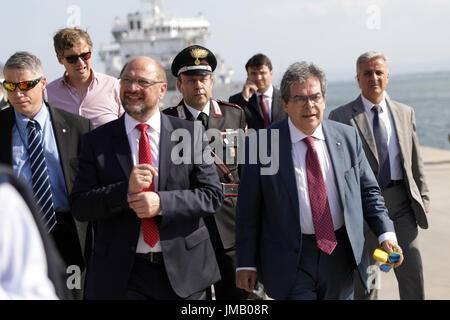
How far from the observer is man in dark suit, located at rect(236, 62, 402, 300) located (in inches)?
127

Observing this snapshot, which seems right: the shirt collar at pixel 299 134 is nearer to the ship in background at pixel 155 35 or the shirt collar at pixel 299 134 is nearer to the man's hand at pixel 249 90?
the man's hand at pixel 249 90

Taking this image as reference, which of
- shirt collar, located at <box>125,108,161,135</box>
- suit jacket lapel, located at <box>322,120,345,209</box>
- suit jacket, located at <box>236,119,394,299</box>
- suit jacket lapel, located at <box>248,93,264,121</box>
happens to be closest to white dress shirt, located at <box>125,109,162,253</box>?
shirt collar, located at <box>125,108,161,135</box>

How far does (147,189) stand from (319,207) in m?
1.01

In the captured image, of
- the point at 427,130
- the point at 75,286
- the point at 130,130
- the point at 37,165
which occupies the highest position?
the point at 130,130

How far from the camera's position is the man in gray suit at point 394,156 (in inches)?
177

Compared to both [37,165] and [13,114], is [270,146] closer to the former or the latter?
[37,165]

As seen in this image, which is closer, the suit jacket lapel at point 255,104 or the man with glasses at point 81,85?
the man with glasses at point 81,85

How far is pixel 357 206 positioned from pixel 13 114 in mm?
2385

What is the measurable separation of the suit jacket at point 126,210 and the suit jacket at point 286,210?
0.85ft

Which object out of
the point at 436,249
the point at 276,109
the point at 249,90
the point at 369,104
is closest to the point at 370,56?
the point at 369,104

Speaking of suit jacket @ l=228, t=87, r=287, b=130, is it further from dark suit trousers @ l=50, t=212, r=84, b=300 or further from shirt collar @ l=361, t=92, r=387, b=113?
dark suit trousers @ l=50, t=212, r=84, b=300

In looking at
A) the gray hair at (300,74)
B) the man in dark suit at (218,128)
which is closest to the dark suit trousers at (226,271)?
the man in dark suit at (218,128)

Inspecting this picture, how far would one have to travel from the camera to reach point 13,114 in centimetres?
377
